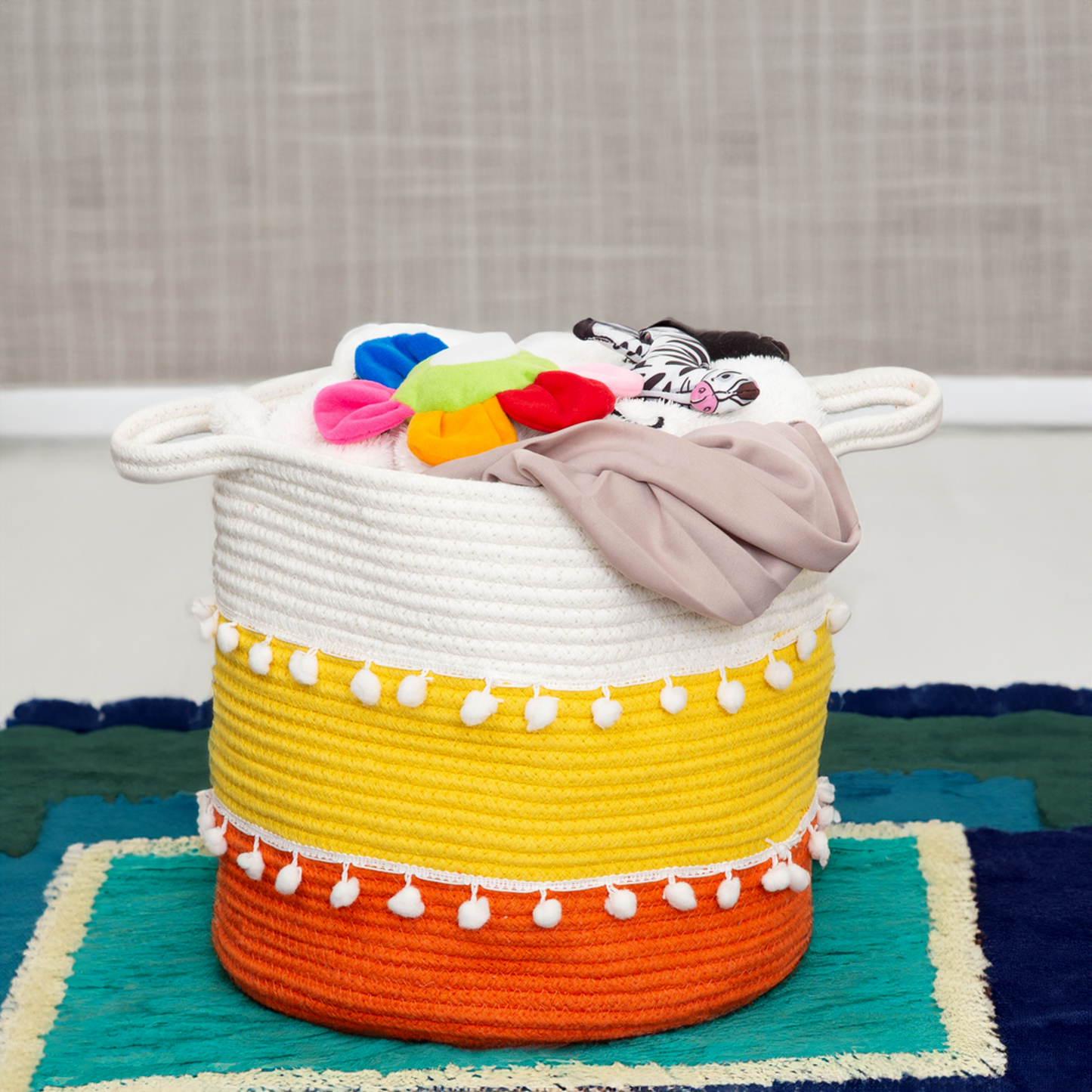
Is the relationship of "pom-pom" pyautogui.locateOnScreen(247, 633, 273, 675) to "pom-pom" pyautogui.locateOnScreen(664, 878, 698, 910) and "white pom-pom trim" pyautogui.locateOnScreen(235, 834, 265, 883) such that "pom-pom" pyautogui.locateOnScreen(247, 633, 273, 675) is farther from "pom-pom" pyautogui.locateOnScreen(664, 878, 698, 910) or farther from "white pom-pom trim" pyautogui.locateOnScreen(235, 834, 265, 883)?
"pom-pom" pyautogui.locateOnScreen(664, 878, 698, 910)

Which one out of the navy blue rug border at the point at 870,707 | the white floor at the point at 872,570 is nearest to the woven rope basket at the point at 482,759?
the navy blue rug border at the point at 870,707

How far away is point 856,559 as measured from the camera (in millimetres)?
2309

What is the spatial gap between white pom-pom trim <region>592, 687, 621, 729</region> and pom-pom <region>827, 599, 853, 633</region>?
25 cm

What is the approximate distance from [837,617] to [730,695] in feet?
0.59

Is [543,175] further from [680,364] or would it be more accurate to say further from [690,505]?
[690,505]

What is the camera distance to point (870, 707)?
5.83 feet

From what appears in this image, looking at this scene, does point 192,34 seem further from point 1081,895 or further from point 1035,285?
point 1081,895

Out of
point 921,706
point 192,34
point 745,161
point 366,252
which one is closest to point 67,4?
point 192,34

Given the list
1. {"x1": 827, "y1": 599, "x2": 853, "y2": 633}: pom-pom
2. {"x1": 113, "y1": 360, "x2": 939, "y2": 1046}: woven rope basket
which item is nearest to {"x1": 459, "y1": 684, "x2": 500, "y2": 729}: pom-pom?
{"x1": 113, "y1": 360, "x2": 939, "y2": 1046}: woven rope basket

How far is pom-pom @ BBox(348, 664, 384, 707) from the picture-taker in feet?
3.49

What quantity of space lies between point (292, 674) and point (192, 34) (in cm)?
240

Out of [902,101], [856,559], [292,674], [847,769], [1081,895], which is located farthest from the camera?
[902,101]

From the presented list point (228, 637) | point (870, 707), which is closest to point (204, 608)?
point (228, 637)

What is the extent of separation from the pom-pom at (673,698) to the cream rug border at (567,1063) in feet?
0.86
